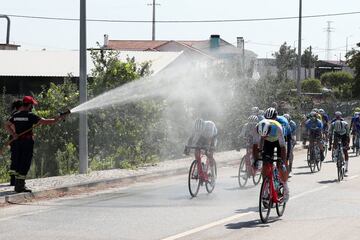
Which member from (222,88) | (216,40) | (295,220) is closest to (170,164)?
(222,88)

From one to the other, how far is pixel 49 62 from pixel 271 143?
27.9 meters

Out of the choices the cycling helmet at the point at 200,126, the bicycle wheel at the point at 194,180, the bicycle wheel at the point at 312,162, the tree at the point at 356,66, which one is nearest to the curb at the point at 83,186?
the bicycle wheel at the point at 194,180

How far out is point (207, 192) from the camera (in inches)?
580

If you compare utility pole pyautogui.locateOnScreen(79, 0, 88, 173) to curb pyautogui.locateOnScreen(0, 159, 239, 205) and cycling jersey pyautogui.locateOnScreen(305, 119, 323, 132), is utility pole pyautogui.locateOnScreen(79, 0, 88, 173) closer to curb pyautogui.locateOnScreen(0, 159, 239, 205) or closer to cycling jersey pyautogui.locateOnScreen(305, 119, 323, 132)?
curb pyautogui.locateOnScreen(0, 159, 239, 205)

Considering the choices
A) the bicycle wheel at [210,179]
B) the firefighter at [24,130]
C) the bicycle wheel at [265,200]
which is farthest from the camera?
the bicycle wheel at [210,179]

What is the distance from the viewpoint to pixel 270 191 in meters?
11.1

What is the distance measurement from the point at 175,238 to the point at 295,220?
2497mm

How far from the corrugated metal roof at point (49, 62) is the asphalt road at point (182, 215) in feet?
59.0

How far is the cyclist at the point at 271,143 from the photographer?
1136 cm

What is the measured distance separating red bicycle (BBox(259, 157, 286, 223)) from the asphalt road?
20cm

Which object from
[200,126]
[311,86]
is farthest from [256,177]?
[311,86]

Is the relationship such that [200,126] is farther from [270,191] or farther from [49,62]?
[49,62]

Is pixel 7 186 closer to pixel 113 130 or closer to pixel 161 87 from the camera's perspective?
pixel 113 130

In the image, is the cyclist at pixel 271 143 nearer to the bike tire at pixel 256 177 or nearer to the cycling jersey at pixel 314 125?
the bike tire at pixel 256 177
